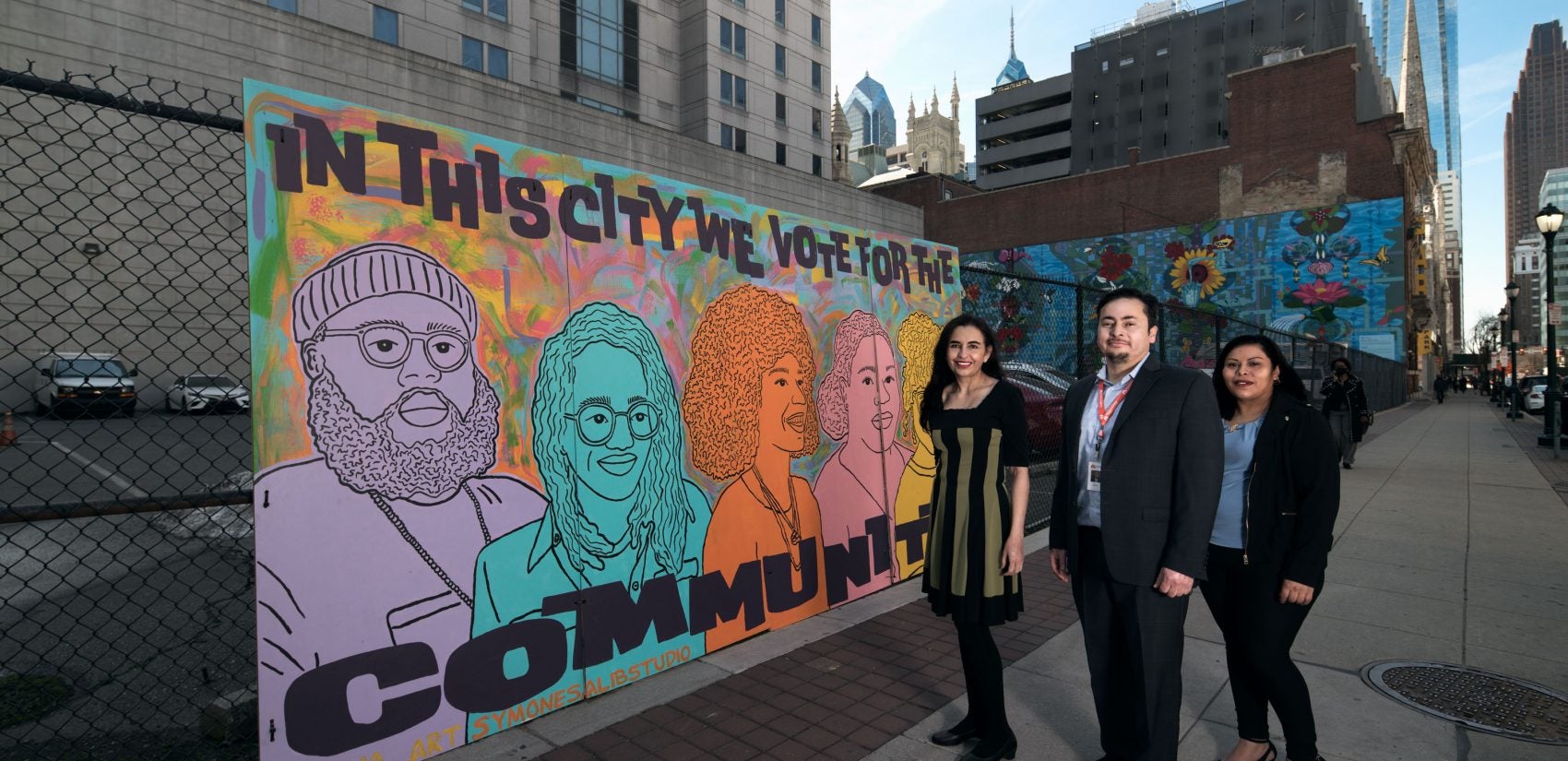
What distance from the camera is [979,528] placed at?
3.24 m

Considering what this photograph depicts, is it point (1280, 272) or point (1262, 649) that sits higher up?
point (1280, 272)

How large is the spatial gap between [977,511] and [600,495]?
182 cm

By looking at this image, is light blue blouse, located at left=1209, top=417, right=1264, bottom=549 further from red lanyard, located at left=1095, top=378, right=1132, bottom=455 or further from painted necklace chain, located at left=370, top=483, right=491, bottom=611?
painted necklace chain, located at left=370, top=483, right=491, bottom=611

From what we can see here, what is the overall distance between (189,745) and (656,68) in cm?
3982

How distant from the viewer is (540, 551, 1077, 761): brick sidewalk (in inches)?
130

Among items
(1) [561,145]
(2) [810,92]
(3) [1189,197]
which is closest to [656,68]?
(2) [810,92]

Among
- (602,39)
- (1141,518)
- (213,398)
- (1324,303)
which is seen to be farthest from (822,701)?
(602,39)

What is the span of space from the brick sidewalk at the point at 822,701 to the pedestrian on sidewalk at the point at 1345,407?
864 cm

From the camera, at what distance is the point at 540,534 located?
3.59m

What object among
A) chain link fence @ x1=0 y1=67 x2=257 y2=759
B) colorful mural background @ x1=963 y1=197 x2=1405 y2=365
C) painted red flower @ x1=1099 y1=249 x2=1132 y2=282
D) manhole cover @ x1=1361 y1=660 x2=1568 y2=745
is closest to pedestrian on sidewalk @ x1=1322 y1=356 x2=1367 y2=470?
manhole cover @ x1=1361 y1=660 x2=1568 y2=745

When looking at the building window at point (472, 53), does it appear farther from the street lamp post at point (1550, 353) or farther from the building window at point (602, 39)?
the street lamp post at point (1550, 353)

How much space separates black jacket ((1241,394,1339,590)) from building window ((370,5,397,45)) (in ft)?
105

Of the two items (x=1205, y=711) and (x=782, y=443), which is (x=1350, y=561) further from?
(x=782, y=443)

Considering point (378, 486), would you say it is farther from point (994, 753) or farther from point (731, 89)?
point (731, 89)
